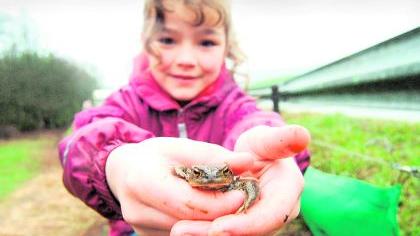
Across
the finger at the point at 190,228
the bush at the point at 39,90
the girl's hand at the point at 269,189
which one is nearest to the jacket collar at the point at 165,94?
the girl's hand at the point at 269,189

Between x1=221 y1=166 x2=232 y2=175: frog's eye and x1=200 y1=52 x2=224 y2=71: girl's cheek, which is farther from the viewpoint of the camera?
x1=200 y1=52 x2=224 y2=71: girl's cheek

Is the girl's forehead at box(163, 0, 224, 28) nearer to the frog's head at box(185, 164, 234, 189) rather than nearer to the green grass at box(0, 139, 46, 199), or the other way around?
the frog's head at box(185, 164, 234, 189)

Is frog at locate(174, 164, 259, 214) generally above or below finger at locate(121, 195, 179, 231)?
above

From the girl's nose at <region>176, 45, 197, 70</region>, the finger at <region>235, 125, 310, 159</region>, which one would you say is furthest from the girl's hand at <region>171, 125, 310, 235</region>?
the girl's nose at <region>176, 45, 197, 70</region>

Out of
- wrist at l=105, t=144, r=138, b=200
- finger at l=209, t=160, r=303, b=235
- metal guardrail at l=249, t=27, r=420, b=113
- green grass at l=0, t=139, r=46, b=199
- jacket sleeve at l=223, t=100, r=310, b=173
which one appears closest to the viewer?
finger at l=209, t=160, r=303, b=235

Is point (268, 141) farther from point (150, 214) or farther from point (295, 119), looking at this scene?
point (295, 119)

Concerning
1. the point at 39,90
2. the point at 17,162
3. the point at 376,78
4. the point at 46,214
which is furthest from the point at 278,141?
the point at 39,90

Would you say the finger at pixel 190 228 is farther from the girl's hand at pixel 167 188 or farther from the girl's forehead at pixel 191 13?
the girl's forehead at pixel 191 13
